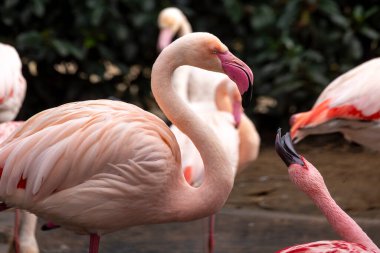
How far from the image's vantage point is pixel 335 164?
7066mm

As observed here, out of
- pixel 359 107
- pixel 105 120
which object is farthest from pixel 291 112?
pixel 105 120

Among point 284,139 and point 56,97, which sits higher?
point 284,139

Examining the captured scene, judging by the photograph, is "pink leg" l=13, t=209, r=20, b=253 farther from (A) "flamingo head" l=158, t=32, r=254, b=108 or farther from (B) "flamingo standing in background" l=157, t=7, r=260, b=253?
(A) "flamingo head" l=158, t=32, r=254, b=108

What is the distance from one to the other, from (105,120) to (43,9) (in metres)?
3.97

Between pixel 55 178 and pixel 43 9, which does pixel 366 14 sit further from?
pixel 55 178

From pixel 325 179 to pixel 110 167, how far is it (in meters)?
3.19

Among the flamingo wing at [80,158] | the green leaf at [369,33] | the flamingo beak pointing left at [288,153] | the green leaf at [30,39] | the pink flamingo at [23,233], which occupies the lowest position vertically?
the pink flamingo at [23,233]

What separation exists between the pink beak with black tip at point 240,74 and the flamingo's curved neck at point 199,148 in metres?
0.15

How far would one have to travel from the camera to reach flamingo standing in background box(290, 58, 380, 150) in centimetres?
501

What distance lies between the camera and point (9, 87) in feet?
18.4

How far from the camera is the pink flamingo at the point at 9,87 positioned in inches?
219

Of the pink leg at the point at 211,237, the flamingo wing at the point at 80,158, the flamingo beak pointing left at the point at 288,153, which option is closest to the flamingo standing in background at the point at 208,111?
the pink leg at the point at 211,237

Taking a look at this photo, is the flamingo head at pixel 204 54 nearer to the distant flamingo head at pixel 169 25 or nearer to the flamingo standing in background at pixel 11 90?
the flamingo standing in background at pixel 11 90

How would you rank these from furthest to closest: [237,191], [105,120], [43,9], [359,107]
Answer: [43,9]
[237,191]
[359,107]
[105,120]
